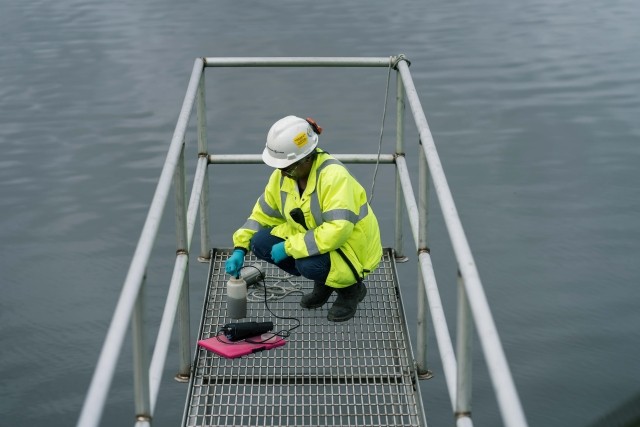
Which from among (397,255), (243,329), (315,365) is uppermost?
(397,255)

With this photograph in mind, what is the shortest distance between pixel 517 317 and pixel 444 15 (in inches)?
311

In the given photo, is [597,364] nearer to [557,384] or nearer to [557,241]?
[557,384]

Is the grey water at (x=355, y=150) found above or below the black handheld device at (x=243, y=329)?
above

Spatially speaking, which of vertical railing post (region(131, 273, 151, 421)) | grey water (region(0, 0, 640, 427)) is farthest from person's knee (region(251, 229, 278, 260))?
grey water (region(0, 0, 640, 427))

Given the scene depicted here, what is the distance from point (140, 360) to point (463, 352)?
3.63 ft

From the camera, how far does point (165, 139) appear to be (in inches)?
525

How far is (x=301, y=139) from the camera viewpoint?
Answer: 232 inches

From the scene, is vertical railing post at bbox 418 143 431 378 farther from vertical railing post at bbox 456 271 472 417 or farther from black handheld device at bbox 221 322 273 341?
vertical railing post at bbox 456 271 472 417

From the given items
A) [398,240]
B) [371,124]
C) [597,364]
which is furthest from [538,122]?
[398,240]

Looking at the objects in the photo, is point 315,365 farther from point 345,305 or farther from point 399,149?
point 399,149

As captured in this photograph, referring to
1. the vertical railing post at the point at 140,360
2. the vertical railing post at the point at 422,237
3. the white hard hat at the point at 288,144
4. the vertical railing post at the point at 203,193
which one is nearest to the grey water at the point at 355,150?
the vertical railing post at the point at 203,193

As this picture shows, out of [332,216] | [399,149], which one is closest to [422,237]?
Result: [332,216]

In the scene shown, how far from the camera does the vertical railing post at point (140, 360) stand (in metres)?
4.26

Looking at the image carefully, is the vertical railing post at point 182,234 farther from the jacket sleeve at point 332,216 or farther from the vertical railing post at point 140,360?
the vertical railing post at point 140,360
